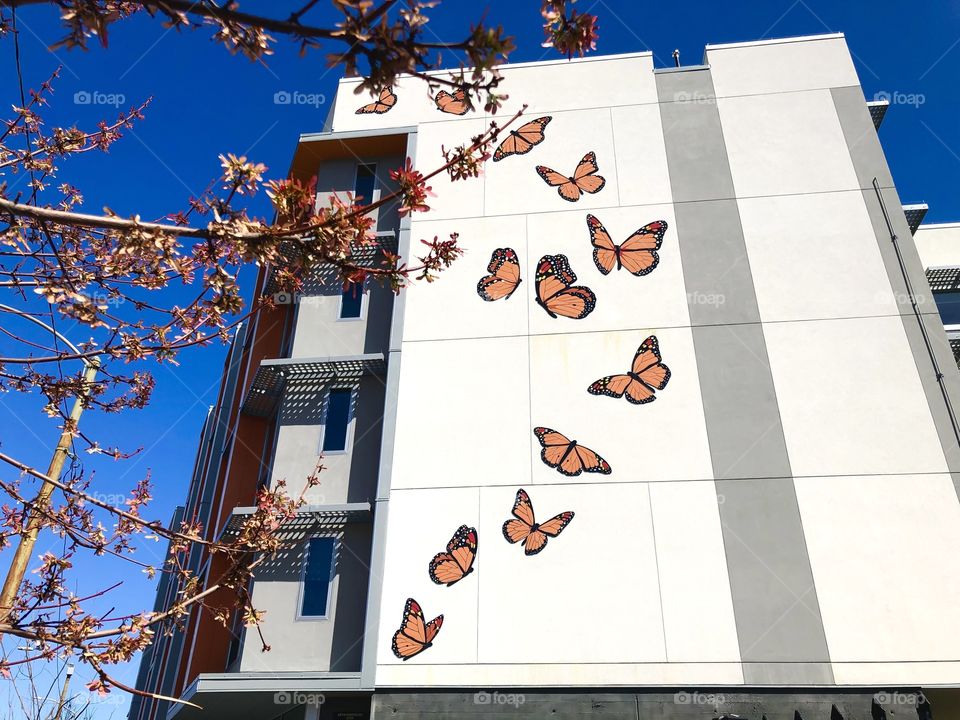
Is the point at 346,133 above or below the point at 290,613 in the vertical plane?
above

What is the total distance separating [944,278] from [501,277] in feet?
41.0

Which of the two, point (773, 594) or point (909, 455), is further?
point (909, 455)

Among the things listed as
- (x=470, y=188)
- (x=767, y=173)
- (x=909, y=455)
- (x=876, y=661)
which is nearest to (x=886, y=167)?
(x=767, y=173)

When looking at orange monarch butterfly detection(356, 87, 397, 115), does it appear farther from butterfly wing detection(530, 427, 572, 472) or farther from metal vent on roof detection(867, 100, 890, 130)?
metal vent on roof detection(867, 100, 890, 130)

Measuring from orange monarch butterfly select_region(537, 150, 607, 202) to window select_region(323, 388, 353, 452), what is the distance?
6.54 m

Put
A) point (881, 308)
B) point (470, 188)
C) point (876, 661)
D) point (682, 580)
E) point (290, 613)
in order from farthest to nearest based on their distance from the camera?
point (470, 188) → point (881, 308) → point (290, 613) → point (682, 580) → point (876, 661)

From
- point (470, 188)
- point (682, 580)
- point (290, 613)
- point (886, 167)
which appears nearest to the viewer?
point (682, 580)

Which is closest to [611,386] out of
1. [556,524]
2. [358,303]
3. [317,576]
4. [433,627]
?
[556,524]

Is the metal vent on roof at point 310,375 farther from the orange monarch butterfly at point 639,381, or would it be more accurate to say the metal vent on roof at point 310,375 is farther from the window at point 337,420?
the orange monarch butterfly at point 639,381

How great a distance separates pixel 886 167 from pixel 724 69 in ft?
14.9

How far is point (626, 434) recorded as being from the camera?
14.1 metres

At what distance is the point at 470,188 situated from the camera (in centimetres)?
1744

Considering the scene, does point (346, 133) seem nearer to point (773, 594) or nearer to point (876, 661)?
point (773, 594)

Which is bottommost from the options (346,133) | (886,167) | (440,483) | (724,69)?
(440,483)
